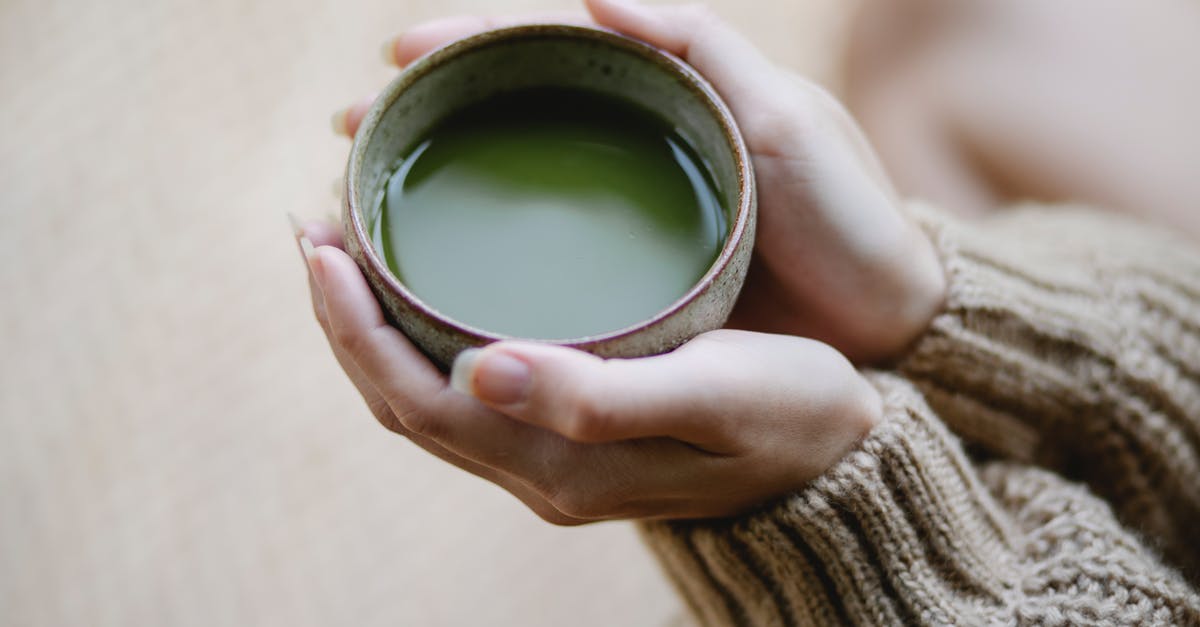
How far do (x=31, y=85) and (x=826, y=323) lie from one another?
4.47 ft

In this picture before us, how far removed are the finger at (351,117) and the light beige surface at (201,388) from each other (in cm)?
55

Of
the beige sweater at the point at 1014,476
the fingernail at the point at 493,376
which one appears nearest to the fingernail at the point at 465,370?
the fingernail at the point at 493,376

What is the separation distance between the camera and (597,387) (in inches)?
26.5

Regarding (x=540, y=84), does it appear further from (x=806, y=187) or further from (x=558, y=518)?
(x=558, y=518)

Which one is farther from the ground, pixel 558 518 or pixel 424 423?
pixel 424 423

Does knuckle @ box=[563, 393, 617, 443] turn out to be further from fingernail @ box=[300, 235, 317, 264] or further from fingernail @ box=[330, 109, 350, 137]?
fingernail @ box=[330, 109, 350, 137]

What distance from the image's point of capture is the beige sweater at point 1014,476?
3.04ft

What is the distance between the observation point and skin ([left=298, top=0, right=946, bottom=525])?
70 cm

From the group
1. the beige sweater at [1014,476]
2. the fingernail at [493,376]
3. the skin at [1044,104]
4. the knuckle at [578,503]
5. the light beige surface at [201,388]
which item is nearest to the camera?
the fingernail at [493,376]

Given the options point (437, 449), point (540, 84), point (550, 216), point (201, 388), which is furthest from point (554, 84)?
point (201, 388)

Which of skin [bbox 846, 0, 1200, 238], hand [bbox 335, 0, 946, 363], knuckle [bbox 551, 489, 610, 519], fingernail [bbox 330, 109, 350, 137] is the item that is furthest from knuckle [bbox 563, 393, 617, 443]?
skin [bbox 846, 0, 1200, 238]

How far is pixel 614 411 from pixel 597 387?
0.09 ft

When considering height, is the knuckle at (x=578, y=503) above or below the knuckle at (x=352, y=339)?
below

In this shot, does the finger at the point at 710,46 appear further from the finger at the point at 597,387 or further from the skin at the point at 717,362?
the finger at the point at 597,387
